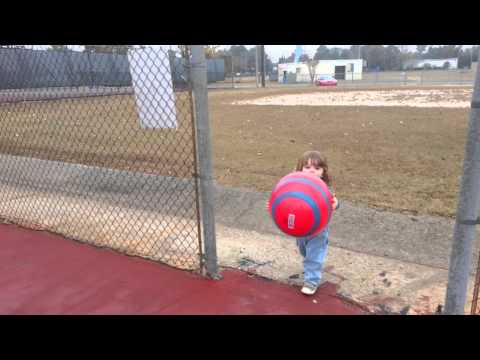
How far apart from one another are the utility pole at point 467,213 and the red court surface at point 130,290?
2.30 feet

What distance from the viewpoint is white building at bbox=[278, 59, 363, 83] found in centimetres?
5554

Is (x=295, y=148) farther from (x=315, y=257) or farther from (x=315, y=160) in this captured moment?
(x=315, y=257)

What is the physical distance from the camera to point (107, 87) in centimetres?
529

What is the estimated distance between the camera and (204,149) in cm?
292

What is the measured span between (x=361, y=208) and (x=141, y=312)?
272 centimetres

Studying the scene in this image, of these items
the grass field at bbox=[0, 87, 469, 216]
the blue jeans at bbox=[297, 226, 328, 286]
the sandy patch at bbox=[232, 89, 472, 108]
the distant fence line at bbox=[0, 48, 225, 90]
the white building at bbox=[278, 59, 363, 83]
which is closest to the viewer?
the blue jeans at bbox=[297, 226, 328, 286]

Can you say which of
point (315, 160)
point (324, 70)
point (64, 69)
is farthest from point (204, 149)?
point (324, 70)

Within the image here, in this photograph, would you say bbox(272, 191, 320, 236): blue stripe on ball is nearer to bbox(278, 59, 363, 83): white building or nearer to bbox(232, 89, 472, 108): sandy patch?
bbox(232, 89, 472, 108): sandy patch

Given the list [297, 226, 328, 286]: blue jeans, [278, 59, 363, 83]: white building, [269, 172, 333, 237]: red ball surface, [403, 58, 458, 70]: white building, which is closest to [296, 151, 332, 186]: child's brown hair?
[269, 172, 333, 237]: red ball surface

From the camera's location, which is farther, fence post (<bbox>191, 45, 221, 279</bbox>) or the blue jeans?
the blue jeans

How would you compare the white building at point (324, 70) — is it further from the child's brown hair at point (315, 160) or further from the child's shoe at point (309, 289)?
the child's shoe at point (309, 289)

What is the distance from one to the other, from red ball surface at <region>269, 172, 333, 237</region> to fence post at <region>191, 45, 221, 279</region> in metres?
0.57

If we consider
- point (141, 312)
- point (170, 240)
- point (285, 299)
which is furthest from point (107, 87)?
point (285, 299)

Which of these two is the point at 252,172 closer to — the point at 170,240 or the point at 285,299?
the point at 170,240
